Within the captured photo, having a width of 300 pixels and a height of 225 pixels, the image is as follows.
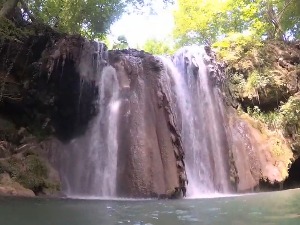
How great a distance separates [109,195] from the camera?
1112 cm

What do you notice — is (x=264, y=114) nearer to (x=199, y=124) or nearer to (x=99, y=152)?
(x=199, y=124)

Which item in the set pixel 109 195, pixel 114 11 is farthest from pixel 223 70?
pixel 109 195

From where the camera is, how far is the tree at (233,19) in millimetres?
19953

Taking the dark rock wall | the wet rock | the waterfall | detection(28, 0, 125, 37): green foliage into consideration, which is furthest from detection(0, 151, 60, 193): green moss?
detection(28, 0, 125, 37): green foliage

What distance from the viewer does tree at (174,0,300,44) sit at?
19953 millimetres

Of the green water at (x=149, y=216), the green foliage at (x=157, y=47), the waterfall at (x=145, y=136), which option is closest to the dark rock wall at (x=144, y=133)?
the waterfall at (x=145, y=136)

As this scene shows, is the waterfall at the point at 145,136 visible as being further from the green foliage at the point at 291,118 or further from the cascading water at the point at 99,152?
the green foliage at the point at 291,118

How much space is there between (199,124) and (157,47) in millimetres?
23394

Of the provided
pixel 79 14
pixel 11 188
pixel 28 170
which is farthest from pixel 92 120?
pixel 79 14

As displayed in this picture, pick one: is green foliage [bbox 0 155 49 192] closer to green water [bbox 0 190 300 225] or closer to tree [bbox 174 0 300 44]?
green water [bbox 0 190 300 225]

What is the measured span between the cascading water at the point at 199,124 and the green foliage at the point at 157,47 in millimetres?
18332

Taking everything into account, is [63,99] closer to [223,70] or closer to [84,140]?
[84,140]

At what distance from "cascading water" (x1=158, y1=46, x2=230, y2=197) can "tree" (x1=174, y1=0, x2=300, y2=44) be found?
557 centimetres

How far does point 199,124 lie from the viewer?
14.4 m
